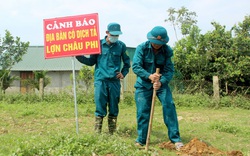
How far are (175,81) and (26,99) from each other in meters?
5.52

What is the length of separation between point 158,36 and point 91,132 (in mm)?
1900

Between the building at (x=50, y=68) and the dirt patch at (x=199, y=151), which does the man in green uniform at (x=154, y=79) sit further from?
the building at (x=50, y=68)

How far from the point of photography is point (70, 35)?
6469mm

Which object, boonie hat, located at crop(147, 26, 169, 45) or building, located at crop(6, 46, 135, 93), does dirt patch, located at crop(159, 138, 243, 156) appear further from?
building, located at crop(6, 46, 135, 93)

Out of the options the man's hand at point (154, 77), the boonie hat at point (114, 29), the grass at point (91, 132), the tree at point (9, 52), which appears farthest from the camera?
the tree at point (9, 52)

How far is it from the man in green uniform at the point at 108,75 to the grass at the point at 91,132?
0.41 metres

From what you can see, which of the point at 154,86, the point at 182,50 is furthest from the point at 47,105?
the point at 154,86

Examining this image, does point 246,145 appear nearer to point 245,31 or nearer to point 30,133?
point 30,133

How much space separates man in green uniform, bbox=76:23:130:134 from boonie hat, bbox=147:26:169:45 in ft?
3.56

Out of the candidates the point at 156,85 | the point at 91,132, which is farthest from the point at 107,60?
the point at 156,85

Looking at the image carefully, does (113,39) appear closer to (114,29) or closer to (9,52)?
(114,29)

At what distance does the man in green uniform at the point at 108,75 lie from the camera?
6.33 metres

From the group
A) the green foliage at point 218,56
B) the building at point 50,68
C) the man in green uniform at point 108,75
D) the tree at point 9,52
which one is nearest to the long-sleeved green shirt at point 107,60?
the man in green uniform at point 108,75

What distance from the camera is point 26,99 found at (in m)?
13.2
